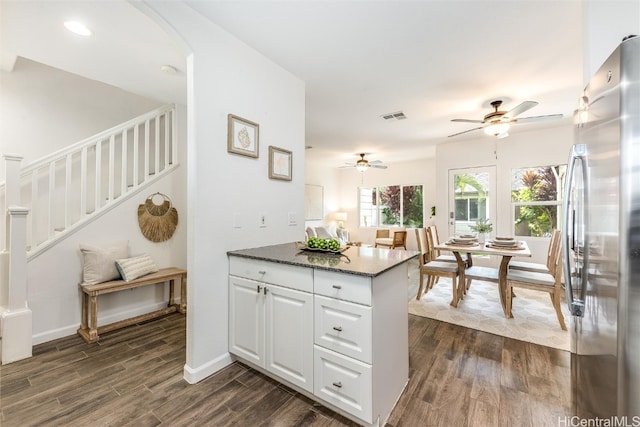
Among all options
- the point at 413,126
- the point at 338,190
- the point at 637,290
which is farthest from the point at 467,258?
the point at 338,190

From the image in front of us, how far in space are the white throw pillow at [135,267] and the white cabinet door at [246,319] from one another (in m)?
1.41

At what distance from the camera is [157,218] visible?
3.19m

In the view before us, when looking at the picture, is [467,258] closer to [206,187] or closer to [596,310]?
[596,310]

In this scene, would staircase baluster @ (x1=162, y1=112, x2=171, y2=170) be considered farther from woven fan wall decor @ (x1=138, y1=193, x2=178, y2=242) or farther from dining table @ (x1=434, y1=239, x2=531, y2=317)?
dining table @ (x1=434, y1=239, x2=531, y2=317)

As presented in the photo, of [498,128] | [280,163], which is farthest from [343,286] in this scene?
[498,128]

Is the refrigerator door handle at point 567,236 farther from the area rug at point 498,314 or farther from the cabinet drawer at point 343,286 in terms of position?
the area rug at point 498,314

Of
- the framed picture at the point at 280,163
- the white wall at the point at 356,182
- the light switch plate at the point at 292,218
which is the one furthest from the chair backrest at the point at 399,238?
the framed picture at the point at 280,163

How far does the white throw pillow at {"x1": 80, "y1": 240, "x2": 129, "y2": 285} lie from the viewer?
2574 mm

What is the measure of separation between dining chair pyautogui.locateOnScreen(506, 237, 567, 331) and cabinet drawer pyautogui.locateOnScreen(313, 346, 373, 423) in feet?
8.13

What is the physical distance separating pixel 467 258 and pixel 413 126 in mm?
2305

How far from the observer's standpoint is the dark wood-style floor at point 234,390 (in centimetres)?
154

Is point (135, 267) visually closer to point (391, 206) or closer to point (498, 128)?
point (498, 128)

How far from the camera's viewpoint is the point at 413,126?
4.43 meters

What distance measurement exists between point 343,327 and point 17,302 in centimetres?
275
